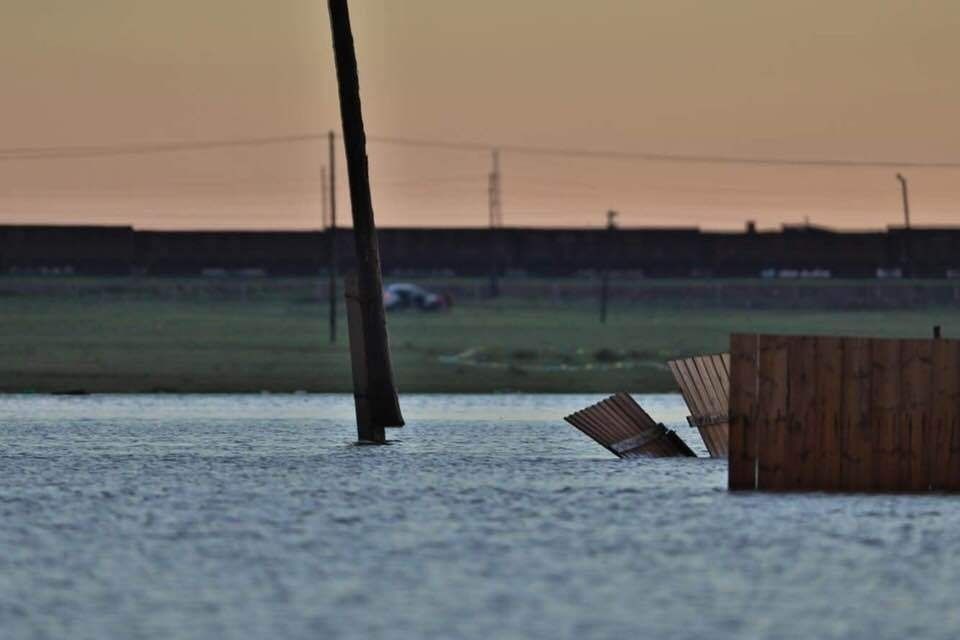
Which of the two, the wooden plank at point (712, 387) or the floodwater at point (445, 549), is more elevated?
the wooden plank at point (712, 387)

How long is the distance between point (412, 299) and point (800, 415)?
300 ft

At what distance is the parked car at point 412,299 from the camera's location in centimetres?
11219

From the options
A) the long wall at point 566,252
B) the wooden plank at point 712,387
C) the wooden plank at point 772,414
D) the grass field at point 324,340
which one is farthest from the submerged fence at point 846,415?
the long wall at point 566,252

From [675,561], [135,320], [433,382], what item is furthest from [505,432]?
[135,320]

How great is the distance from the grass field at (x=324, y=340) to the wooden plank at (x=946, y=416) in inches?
1112

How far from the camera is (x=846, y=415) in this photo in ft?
73.6

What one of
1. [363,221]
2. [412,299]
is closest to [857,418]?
[363,221]

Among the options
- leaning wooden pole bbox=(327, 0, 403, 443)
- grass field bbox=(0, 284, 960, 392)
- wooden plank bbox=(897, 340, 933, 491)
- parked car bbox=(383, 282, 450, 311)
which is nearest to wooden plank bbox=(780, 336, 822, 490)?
wooden plank bbox=(897, 340, 933, 491)

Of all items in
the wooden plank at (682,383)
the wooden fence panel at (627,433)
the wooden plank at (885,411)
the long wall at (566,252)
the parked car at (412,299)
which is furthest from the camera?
the long wall at (566,252)

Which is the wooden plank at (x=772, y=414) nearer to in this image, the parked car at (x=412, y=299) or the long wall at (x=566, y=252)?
the parked car at (x=412, y=299)

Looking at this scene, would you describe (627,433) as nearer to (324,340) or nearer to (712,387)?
(712,387)

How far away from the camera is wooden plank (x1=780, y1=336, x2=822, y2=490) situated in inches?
874

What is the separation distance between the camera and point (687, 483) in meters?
23.1

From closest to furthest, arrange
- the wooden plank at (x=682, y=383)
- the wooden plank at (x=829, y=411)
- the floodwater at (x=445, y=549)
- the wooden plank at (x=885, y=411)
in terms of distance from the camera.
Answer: the floodwater at (x=445, y=549) < the wooden plank at (x=829, y=411) < the wooden plank at (x=885, y=411) < the wooden plank at (x=682, y=383)
